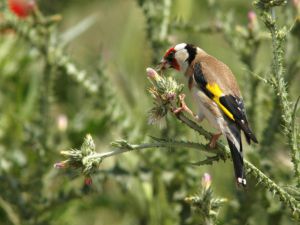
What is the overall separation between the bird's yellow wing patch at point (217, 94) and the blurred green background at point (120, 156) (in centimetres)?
27

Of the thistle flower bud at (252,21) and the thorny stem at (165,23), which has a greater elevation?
the thorny stem at (165,23)

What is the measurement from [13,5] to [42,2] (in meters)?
1.18

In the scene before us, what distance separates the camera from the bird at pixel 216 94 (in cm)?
252

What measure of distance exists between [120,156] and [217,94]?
1115mm

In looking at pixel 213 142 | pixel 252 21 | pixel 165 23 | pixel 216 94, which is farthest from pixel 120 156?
pixel 213 142

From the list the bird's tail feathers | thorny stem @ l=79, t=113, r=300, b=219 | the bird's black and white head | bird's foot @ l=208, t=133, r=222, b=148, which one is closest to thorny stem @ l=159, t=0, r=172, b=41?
the bird's black and white head

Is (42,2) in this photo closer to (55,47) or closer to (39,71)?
(39,71)

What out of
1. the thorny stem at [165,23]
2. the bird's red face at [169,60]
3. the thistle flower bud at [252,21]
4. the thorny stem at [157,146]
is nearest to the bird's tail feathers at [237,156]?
the thorny stem at [157,146]

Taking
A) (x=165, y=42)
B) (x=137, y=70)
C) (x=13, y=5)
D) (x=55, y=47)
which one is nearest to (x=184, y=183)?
(x=165, y=42)

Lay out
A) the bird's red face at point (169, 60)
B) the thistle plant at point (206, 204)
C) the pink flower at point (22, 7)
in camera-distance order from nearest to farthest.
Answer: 1. the thistle plant at point (206, 204)
2. the bird's red face at point (169, 60)
3. the pink flower at point (22, 7)

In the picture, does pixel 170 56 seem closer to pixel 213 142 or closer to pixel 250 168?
pixel 213 142

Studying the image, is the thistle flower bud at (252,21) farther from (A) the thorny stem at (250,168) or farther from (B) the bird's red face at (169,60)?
(A) the thorny stem at (250,168)

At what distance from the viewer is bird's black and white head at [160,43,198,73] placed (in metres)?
2.90

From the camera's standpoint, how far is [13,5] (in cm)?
349
